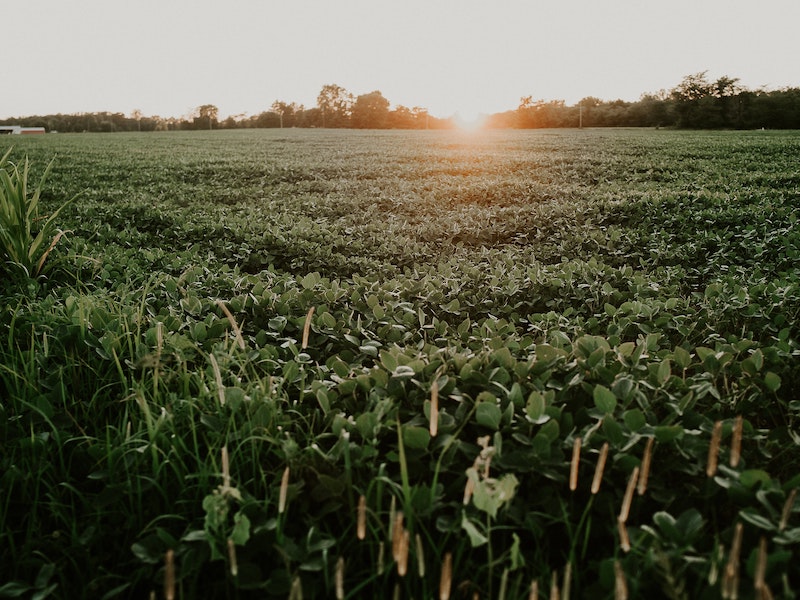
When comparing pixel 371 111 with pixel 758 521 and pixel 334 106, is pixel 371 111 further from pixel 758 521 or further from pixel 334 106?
pixel 758 521

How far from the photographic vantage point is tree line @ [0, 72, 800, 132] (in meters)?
39.8

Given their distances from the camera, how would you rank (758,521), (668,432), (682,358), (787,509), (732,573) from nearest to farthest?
1. (732,573)
2. (787,509)
3. (758,521)
4. (668,432)
5. (682,358)

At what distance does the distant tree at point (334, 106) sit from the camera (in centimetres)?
8369

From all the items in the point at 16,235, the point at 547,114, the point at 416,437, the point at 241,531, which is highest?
the point at 547,114

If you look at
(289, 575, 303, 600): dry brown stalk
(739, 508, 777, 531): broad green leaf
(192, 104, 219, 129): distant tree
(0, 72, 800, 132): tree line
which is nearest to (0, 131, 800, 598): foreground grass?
(739, 508, 777, 531): broad green leaf

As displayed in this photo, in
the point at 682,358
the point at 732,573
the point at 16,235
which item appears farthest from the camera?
the point at 16,235

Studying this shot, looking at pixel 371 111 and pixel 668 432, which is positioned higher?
pixel 371 111

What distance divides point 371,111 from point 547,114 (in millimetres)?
34446

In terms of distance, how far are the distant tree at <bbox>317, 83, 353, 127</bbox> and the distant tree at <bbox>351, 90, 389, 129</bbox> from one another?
1778mm

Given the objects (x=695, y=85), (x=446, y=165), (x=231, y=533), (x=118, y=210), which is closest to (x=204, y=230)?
(x=118, y=210)

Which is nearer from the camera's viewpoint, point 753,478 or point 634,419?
point 753,478

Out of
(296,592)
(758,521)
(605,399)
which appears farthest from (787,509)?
(296,592)

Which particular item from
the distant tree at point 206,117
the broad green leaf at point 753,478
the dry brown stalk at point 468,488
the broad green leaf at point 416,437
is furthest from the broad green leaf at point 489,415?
the distant tree at point 206,117

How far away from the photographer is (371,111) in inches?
3344
